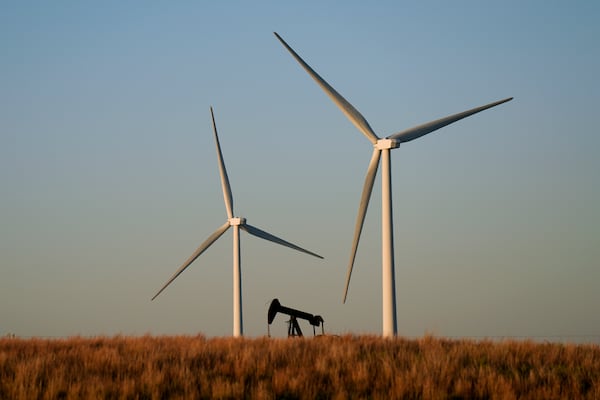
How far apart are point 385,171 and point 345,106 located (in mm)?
5724

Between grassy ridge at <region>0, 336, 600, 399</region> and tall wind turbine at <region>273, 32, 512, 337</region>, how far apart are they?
21.4 feet

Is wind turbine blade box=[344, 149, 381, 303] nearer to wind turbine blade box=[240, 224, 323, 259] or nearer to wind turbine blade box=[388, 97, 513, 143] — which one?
wind turbine blade box=[388, 97, 513, 143]

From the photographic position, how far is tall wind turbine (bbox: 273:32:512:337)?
4356 centimetres

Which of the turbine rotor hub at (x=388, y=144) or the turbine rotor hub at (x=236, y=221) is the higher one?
the turbine rotor hub at (x=388, y=144)

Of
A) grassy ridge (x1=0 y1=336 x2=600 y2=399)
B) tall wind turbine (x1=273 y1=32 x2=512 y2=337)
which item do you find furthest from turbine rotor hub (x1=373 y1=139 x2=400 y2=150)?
grassy ridge (x1=0 y1=336 x2=600 y2=399)

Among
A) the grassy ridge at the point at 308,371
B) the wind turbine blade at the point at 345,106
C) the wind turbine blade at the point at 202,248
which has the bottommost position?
the grassy ridge at the point at 308,371

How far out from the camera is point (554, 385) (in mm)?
26594

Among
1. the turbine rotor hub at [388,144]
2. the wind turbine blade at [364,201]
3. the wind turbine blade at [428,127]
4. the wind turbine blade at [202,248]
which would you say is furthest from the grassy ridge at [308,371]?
the wind turbine blade at [202,248]

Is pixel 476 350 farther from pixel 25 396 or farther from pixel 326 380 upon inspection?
pixel 25 396

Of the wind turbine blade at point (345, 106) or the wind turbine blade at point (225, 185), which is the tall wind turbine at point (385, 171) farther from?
the wind turbine blade at point (225, 185)

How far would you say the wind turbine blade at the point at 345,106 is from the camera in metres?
48.7

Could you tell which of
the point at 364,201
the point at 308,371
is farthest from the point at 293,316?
the point at 308,371

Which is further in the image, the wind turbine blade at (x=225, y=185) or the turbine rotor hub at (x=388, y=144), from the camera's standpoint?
the wind turbine blade at (x=225, y=185)

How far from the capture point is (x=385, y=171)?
46156mm
